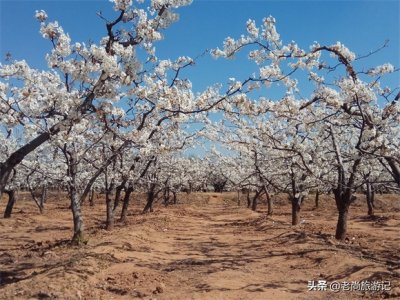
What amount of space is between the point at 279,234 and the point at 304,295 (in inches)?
332

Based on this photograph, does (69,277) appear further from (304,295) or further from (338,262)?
(338,262)

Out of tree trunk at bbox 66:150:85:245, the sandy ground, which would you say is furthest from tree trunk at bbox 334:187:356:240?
tree trunk at bbox 66:150:85:245

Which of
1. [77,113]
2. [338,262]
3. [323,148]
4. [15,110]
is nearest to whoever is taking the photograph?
[77,113]

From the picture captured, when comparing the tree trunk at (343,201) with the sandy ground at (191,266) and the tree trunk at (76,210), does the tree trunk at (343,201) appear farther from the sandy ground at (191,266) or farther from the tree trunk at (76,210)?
the tree trunk at (76,210)

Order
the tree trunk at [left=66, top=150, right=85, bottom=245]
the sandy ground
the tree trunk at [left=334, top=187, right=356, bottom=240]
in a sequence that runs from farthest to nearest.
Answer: the tree trunk at [left=334, top=187, right=356, bottom=240] < the tree trunk at [left=66, top=150, right=85, bottom=245] < the sandy ground

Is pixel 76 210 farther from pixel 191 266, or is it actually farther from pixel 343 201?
pixel 343 201

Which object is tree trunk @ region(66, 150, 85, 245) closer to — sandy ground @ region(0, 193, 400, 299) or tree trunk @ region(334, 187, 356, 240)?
sandy ground @ region(0, 193, 400, 299)

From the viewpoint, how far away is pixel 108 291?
28.1ft

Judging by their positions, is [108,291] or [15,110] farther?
[108,291]

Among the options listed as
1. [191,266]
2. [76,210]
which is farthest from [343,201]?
[76,210]

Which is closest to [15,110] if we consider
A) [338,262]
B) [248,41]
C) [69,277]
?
[69,277]

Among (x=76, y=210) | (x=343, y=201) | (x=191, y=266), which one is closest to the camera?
(x=191, y=266)

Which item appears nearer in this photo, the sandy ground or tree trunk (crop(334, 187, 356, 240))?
the sandy ground

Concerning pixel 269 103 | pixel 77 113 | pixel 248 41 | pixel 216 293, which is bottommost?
pixel 216 293
